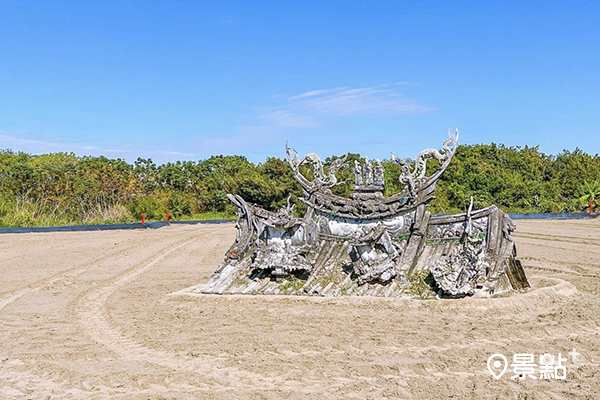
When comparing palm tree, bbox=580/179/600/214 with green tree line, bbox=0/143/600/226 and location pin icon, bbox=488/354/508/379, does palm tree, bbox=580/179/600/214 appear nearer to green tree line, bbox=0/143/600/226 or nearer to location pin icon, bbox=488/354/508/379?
green tree line, bbox=0/143/600/226

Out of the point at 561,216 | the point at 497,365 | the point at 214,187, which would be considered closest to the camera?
the point at 497,365

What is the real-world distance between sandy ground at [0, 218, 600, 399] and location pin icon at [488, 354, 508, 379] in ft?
0.22

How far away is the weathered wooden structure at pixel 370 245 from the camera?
7566mm

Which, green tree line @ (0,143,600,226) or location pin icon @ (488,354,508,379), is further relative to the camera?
green tree line @ (0,143,600,226)

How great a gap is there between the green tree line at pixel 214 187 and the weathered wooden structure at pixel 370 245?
14.4 metres

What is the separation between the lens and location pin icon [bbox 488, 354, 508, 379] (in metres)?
4.85

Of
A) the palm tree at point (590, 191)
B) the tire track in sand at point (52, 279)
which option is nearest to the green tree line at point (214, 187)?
the palm tree at point (590, 191)

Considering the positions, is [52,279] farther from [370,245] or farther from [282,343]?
[282,343]

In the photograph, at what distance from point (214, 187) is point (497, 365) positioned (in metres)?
26.7

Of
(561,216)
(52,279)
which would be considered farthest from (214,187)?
(52,279)

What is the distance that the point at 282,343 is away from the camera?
19.3 feet

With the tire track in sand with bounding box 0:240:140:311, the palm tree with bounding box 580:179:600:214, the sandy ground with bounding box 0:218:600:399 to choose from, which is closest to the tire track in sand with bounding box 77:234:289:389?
the sandy ground with bounding box 0:218:600:399

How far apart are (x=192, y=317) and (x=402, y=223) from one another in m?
3.27

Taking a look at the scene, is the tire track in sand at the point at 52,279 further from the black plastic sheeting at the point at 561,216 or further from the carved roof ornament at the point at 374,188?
the black plastic sheeting at the point at 561,216
